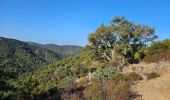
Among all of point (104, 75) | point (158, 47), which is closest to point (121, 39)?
point (158, 47)

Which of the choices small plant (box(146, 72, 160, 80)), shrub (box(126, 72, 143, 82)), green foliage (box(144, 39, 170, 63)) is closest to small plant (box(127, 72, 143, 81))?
shrub (box(126, 72, 143, 82))

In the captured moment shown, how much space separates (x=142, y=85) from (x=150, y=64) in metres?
5.84

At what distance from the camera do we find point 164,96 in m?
20.7

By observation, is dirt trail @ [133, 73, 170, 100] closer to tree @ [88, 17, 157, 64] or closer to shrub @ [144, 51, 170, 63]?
shrub @ [144, 51, 170, 63]

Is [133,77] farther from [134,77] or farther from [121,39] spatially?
[121,39]

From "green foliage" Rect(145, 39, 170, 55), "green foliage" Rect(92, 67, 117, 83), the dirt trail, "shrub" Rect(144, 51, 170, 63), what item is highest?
"green foliage" Rect(145, 39, 170, 55)

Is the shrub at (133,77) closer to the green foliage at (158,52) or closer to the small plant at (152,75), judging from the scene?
the small plant at (152,75)

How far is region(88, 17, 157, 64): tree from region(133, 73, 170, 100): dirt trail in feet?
46.9

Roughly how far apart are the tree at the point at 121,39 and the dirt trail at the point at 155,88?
14308 millimetres

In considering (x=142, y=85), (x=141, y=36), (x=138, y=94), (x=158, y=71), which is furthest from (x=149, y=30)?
(x=138, y=94)

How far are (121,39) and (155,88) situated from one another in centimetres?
1874

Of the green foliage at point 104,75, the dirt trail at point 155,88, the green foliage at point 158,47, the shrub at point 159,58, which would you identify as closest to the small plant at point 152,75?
the dirt trail at point 155,88

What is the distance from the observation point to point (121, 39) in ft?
134

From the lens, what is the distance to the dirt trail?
2081 cm
